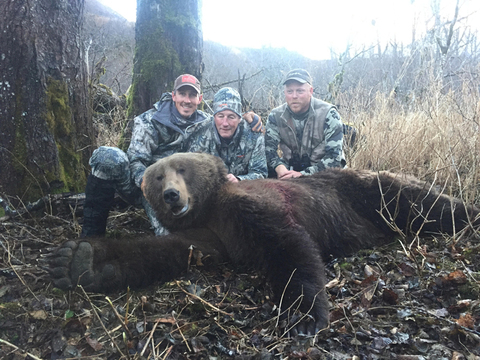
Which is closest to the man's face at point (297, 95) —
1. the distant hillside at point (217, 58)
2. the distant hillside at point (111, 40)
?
the distant hillside at point (111, 40)

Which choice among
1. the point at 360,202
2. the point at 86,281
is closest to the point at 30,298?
the point at 86,281

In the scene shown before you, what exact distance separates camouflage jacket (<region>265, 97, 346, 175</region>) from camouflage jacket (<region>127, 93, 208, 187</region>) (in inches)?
47.3

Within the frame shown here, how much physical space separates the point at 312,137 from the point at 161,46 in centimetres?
231

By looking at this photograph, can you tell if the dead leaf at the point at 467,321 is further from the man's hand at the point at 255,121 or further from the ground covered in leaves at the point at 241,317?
the man's hand at the point at 255,121

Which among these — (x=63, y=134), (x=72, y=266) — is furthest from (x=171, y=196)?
(x=63, y=134)

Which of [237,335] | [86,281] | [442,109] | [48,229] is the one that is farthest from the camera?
[442,109]

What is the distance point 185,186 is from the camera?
10.4ft

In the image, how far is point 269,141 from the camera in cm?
498

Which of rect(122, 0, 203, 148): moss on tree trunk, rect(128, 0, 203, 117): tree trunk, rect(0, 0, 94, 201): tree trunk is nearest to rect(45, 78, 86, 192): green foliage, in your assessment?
rect(0, 0, 94, 201): tree trunk

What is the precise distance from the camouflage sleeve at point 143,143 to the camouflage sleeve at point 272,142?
5.00 ft

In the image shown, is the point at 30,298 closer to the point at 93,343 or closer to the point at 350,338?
the point at 93,343

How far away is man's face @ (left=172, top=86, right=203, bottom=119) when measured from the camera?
→ 4.05m

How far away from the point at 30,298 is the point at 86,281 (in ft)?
1.25

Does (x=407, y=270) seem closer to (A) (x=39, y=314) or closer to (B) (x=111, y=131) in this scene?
(A) (x=39, y=314)
